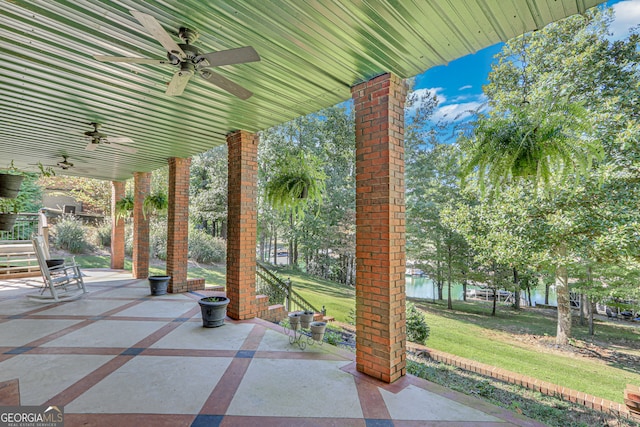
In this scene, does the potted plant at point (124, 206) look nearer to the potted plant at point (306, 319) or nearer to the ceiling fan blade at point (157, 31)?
the potted plant at point (306, 319)

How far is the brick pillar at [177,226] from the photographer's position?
581cm

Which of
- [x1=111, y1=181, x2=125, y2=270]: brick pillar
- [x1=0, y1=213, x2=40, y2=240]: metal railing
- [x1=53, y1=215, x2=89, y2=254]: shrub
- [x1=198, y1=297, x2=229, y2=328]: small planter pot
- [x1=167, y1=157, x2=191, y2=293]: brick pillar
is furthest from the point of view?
[x1=53, y1=215, x2=89, y2=254]: shrub

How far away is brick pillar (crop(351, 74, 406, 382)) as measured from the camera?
2.55 meters

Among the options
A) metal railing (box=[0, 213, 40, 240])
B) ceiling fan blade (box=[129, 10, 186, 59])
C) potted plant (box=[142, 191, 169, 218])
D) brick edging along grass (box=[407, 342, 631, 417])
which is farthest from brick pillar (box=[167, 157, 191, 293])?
metal railing (box=[0, 213, 40, 240])

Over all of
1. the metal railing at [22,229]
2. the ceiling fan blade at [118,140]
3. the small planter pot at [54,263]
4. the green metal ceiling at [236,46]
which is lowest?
the small planter pot at [54,263]

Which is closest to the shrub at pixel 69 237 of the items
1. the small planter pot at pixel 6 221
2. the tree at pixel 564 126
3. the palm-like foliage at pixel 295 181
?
the small planter pot at pixel 6 221

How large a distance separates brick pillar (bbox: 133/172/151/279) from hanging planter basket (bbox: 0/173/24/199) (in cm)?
252

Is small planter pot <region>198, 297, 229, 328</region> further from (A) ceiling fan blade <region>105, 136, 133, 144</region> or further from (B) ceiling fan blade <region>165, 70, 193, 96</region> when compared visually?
(B) ceiling fan blade <region>165, 70, 193, 96</region>

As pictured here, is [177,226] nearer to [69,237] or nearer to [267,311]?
[267,311]

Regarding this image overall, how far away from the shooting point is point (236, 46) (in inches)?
90.5

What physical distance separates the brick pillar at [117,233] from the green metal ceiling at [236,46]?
209 inches

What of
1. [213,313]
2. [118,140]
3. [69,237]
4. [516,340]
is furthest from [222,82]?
[69,237]

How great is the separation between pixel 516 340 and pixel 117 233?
489 inches

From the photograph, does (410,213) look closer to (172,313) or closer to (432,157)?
(432,157)
